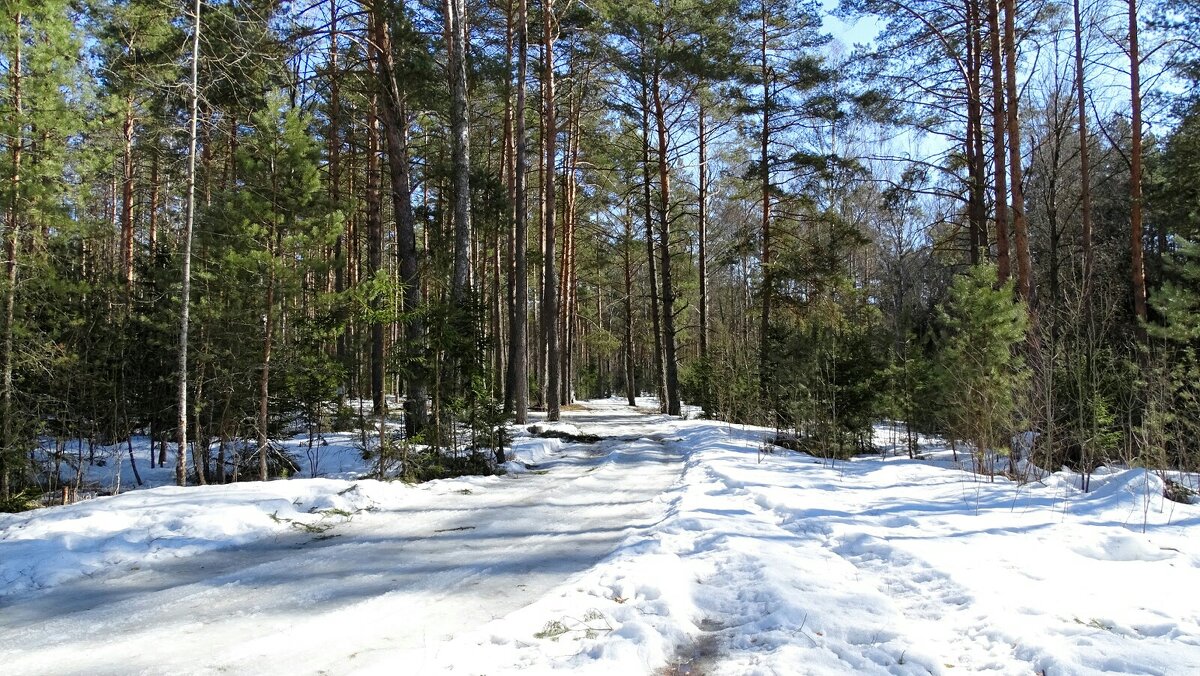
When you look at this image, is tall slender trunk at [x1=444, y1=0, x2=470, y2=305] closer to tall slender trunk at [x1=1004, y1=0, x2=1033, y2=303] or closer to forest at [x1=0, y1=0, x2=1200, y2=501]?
forest at [x1=0, y1=0, x2=1200, y2=501]

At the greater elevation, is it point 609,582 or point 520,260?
point 520,260

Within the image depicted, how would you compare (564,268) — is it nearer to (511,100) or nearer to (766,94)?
(511,100)

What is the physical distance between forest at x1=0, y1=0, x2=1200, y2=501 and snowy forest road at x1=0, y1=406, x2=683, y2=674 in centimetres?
339

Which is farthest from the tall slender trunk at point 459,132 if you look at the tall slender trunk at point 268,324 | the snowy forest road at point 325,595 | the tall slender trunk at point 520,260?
the snowy forest road at point 325,595

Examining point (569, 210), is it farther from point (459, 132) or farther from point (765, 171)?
point (459, 132)

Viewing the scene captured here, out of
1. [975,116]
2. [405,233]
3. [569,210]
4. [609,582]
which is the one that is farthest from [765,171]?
[609,582]

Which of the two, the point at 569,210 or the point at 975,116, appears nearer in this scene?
the point at 975,116

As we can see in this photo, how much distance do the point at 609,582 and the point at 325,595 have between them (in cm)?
196

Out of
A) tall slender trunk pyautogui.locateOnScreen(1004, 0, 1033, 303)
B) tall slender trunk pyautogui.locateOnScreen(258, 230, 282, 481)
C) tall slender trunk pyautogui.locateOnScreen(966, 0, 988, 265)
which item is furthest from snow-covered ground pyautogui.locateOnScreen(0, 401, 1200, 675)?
tall slender trunk pyautogui.locateOnScreen(966, 0, 988, 265)

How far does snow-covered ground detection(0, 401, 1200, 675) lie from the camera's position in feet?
10.4

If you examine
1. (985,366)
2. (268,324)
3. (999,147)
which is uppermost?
(999,147)

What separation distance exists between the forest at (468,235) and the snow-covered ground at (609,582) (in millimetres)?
2430

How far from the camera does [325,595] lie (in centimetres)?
416

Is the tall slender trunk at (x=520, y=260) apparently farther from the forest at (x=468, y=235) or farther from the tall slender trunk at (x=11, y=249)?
the tall slender trunk at (x=11, y=249)
